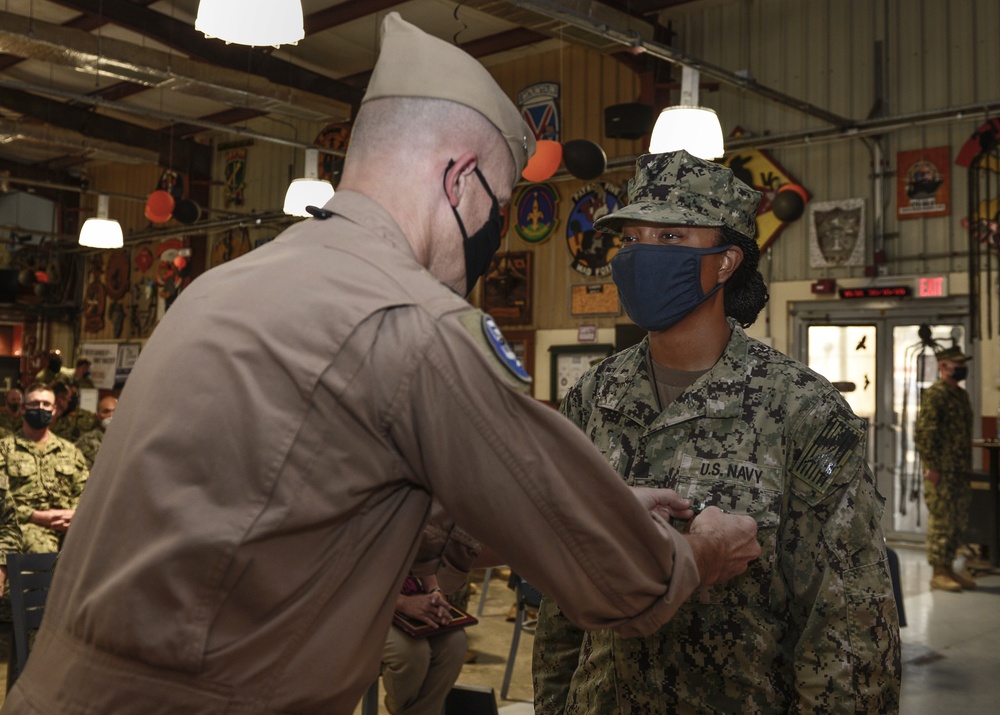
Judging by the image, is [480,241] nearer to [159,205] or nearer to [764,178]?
[764,178]

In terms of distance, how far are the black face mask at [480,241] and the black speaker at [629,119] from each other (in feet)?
26.7

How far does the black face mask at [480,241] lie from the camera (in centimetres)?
129

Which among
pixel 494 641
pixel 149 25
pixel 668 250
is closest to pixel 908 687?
pixel 494 641

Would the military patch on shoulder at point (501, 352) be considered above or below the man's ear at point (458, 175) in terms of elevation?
below

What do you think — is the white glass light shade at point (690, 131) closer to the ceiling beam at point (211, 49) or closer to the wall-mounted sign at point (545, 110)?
the wall-mounted sign at point (545, 110)

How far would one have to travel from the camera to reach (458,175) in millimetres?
1269

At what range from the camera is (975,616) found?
6852mm

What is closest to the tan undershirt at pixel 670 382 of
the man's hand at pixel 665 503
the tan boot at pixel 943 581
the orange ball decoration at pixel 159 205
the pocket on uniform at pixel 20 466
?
the man's hand at pixel 665 503

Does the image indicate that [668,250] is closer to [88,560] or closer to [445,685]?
[88,560]

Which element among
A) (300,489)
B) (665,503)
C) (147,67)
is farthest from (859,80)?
(300,489)

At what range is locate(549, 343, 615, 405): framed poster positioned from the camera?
1169cm

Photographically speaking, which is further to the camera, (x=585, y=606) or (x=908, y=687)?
(x=908, y=687)

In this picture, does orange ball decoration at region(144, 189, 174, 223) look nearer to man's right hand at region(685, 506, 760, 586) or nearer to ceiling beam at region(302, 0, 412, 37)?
ceiling beam at region(302, 0, 412, 37)

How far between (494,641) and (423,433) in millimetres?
5712
